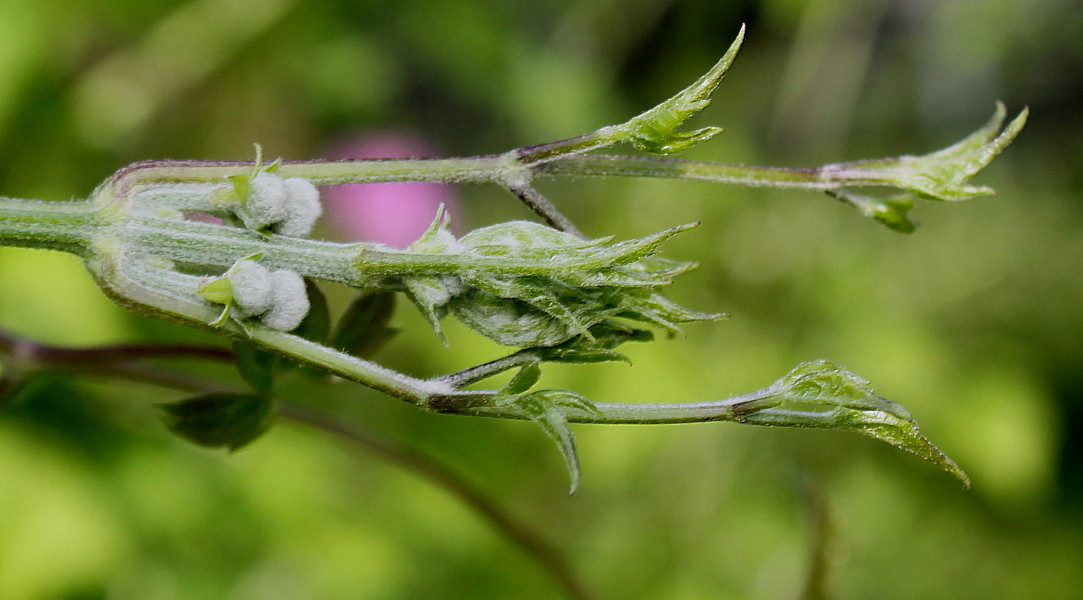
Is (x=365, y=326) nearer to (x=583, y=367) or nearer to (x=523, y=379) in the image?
(x=523, y=379)

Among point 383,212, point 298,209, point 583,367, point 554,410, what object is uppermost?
point 383,212

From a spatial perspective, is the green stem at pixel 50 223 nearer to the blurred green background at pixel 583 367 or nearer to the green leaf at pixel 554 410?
the green leaf at pixel 554 410

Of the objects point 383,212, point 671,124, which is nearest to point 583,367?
point 383,212

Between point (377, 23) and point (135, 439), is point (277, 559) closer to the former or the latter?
point (135, 439)

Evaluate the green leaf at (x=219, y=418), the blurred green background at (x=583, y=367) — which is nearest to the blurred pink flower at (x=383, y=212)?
the blurred green background at (x=583, y=367)

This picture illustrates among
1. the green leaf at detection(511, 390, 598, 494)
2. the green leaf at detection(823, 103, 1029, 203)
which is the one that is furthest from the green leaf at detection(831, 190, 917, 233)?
the green leaf at detection(511, 390, 598, 494)

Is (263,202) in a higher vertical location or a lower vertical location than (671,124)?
lower

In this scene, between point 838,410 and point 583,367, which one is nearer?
point 838,410
